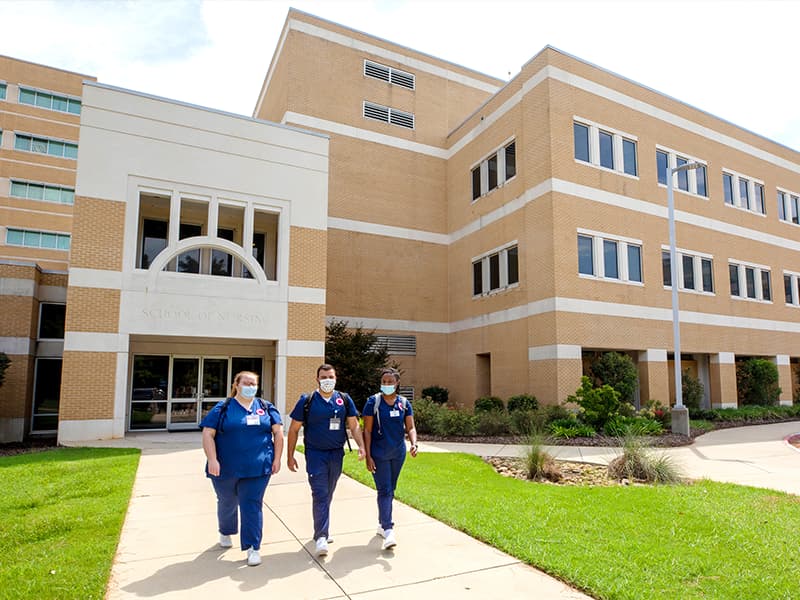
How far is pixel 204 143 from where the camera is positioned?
17.8m

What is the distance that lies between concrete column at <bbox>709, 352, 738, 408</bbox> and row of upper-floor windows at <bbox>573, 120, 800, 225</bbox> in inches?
292

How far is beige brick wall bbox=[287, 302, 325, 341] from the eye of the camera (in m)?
18.2

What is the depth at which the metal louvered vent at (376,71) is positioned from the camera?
90.3 feet


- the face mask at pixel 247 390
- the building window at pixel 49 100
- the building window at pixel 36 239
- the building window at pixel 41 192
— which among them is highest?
the building window at pixel 49 100

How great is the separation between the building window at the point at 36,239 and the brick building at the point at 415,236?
1655cm

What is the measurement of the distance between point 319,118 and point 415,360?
11.8m

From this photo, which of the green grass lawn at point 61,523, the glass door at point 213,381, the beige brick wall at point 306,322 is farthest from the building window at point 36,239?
the green grass lawn at point 61,523

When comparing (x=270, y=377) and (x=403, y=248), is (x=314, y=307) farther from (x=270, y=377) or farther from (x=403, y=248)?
(x=403, y=248)

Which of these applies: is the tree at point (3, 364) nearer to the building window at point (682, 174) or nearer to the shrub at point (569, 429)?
the shrub at point (569, 429)

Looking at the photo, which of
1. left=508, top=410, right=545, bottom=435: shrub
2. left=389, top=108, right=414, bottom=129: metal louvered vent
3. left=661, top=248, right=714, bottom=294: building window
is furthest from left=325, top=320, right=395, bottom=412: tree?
left=661, top=248, right=714, bottom=294: building window

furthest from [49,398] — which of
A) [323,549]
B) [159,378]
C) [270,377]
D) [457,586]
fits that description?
[457,586]

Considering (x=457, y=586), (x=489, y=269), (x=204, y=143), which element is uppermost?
(x=204, y=143)

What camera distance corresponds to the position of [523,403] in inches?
774

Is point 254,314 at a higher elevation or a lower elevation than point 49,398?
higher
